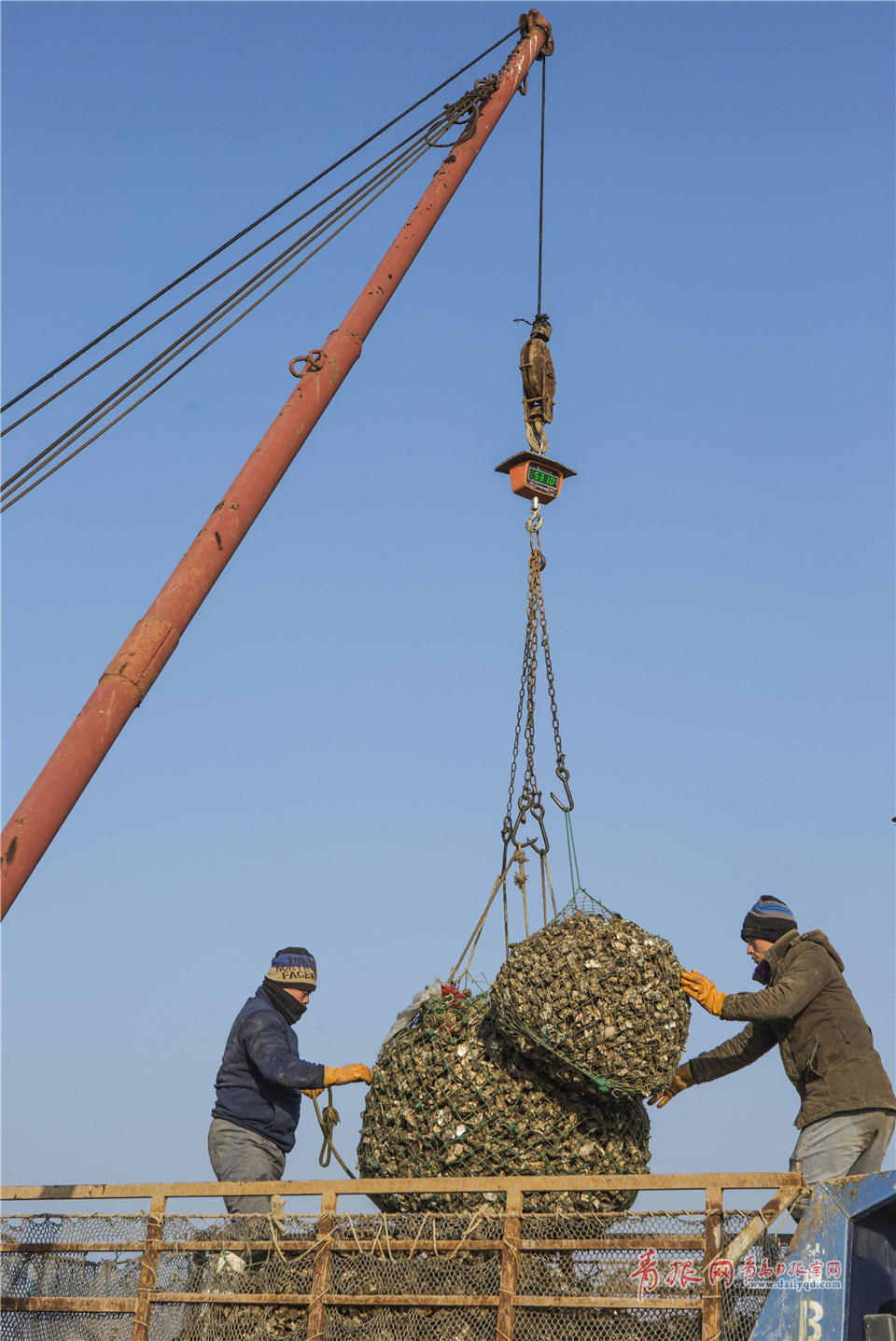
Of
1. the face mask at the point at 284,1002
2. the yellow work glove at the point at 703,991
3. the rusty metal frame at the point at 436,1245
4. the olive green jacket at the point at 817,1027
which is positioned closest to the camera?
the rusty metal frame at the point at 436,1245

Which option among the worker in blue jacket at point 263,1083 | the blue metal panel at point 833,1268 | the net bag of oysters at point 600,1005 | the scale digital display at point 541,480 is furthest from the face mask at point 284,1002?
the blue metal panel at point 833,1268

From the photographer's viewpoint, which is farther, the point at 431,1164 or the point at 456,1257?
the point at 431,1164

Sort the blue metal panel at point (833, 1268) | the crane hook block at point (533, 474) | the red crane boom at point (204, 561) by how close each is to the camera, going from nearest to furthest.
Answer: the blue metal panel at point (833, 1268)
the red crane boom at point (204, 561)
the crane hook block at point (533, 474)

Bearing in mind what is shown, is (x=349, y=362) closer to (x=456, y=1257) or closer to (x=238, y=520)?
(x=238, y=520)

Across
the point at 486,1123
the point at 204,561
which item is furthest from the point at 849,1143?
the point at 204,561

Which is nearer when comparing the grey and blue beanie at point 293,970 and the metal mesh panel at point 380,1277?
the metal mesh panel at point 380,1277

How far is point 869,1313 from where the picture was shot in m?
4.76

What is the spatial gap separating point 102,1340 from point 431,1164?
5.50ft

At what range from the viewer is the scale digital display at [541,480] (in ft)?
26.0

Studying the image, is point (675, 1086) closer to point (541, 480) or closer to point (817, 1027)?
point (817, 1027)

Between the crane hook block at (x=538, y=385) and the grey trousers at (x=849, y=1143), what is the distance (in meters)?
4.07

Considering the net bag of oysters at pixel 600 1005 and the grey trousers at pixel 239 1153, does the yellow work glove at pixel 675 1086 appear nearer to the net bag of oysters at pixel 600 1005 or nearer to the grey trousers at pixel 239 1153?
the net bag of oysters at pixel 600 1005

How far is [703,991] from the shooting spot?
6.18 m

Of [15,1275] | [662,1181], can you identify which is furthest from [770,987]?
[15,1275]
